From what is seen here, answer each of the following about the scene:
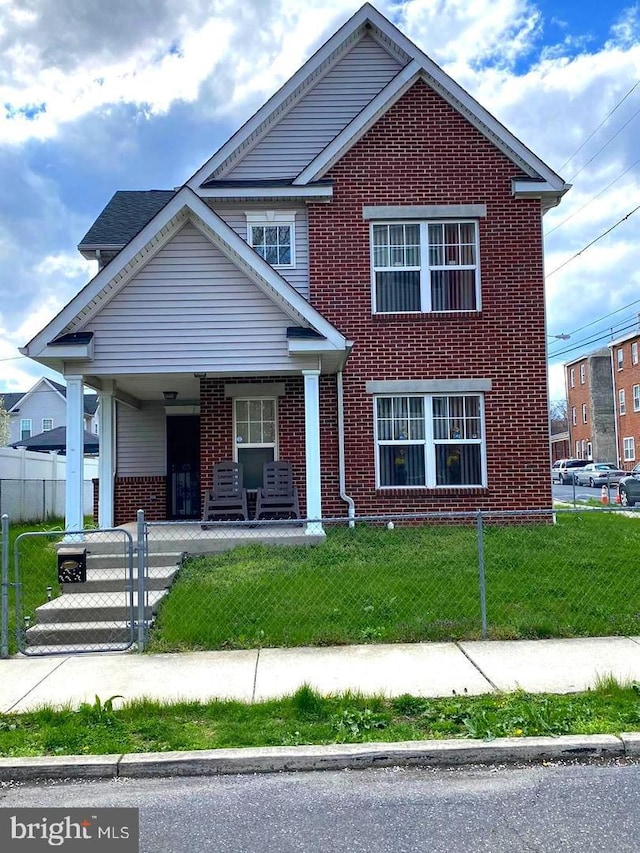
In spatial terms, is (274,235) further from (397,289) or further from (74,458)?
(74,458)

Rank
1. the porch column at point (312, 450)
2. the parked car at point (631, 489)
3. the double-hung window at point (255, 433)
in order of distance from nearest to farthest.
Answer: the porch column at point (312, 450) → the double-hung window at point (255, 433) → the parked car at point (631, 489)

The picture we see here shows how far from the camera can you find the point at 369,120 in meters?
13.9

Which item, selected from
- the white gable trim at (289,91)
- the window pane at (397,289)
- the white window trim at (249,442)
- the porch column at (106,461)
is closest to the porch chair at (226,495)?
the white window trim at (249,442)

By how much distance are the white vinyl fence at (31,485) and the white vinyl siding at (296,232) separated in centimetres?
1002

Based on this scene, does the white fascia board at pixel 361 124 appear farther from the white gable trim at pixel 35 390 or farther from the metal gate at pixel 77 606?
the white gable trim at pixel 35 390

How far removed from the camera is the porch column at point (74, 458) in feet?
35.2

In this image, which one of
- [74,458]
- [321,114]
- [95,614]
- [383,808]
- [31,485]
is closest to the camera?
[383,808]

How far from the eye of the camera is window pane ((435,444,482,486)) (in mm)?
13773

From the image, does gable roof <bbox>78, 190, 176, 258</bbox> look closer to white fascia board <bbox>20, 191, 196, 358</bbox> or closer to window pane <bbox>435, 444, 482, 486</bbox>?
white fascia board <bbox>20, 191, 196, 358</bbox>

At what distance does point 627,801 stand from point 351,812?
5.11ft

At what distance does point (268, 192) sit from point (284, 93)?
2.22 metres

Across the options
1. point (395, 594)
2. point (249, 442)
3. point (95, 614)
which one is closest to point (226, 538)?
point (95, 614)

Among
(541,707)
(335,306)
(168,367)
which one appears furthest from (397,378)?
(541,707)

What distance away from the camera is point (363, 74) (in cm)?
1483
